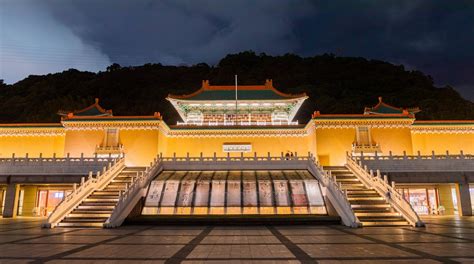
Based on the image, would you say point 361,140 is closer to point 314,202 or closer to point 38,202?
point 314,202

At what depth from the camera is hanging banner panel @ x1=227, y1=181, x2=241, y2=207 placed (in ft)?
66.4

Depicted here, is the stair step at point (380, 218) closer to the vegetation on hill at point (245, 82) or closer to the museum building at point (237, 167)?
the museum building at point (237, 167)

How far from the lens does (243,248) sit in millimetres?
9844

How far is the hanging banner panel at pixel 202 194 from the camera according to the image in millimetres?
20319

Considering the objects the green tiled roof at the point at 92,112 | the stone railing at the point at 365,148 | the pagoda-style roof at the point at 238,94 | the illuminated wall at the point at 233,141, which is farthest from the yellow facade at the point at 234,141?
the green tiled roof at the point at 92,112

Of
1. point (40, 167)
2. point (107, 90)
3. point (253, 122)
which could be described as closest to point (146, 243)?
point (40, 167)

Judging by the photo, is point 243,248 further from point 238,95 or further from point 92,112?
point 92,112

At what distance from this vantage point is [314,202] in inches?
784

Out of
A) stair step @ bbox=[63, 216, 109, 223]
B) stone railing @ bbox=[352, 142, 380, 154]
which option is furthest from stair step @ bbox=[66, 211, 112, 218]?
stone railing @ bbox=[352, 142, 380, 154]

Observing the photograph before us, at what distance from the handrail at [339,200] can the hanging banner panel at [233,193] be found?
5.28 meters

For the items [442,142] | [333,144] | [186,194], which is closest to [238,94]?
[333,144]

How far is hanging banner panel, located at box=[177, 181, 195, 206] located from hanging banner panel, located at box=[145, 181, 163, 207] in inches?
51.4

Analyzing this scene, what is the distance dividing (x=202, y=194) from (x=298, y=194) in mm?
5939

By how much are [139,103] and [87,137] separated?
49.9m
